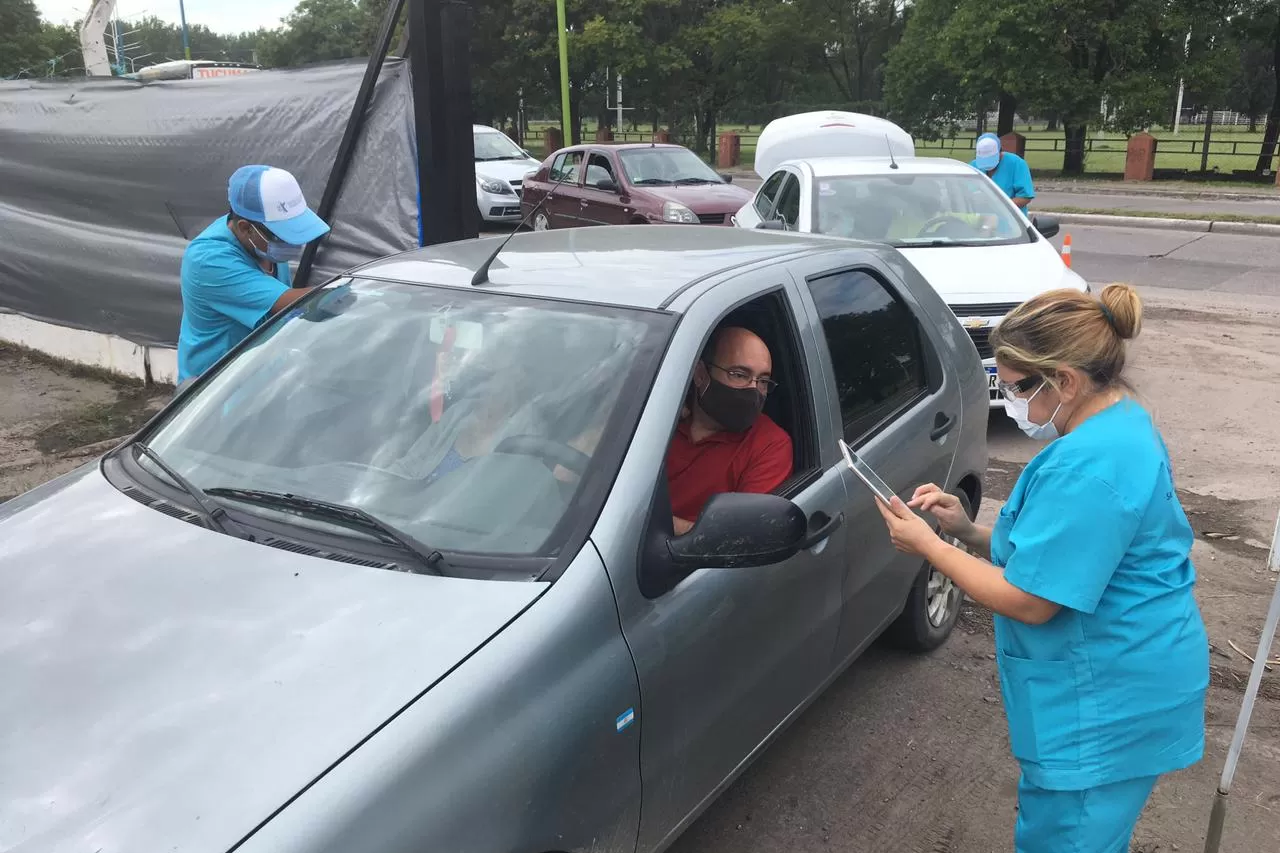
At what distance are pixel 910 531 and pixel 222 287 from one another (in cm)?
307

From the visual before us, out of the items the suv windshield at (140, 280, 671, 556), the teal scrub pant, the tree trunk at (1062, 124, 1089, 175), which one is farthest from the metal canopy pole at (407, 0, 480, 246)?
the tree trunk at (1062, 124, 1089, 175)

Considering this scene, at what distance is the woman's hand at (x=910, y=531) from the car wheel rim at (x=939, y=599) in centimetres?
168

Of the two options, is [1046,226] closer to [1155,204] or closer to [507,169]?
[507,169]

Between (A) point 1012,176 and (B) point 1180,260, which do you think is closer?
(A) point 1012,176

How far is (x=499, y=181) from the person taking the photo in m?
18.2

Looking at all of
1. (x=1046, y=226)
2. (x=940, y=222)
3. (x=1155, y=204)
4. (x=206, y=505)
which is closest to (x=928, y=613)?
(x=206, y=505)

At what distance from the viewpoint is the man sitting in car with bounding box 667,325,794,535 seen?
2863mm

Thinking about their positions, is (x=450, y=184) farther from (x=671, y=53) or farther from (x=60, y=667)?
(x=671, y=53)

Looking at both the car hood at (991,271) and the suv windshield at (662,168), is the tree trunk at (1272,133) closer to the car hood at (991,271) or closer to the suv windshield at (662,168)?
the suv windshield at (662,168)

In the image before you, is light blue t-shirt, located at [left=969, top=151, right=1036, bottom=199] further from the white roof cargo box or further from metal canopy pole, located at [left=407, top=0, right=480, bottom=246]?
metal canopy pole, located at [left=407, top=0, right=480, bottom=246]

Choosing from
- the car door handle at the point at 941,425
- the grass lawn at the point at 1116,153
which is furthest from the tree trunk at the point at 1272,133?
the car door handle at the point at 941,425

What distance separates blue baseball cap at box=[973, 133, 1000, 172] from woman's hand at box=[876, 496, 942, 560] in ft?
27.8

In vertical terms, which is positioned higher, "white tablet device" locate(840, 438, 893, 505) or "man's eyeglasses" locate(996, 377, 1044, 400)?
"man's eyeglasses" locate(996, 377, 1044, 400)

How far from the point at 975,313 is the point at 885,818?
433cm
